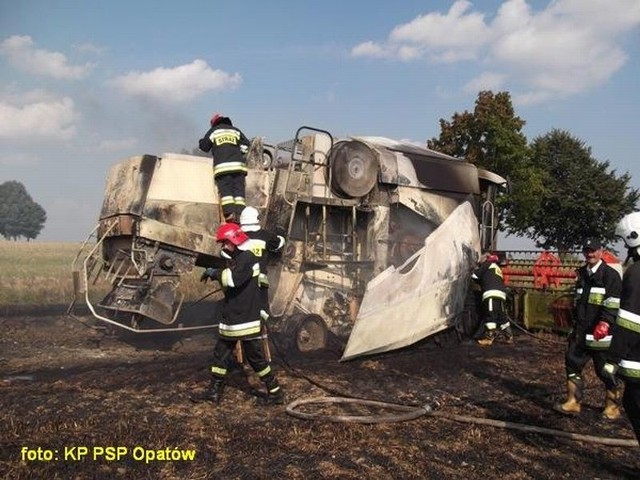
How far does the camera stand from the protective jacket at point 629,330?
3723 millimetres

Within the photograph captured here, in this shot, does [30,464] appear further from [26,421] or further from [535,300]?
[535,300]

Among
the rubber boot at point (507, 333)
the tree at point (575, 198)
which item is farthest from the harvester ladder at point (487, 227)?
the tree at point (575, 198)

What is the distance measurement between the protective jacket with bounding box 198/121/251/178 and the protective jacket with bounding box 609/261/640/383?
16.7 feet

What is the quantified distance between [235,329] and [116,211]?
3.02m

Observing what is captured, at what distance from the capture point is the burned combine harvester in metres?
7.67

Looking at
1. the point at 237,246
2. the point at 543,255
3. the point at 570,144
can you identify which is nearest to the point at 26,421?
the point at 237,246

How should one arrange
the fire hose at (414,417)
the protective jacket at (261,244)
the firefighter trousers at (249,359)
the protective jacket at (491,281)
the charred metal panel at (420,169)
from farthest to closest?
the protective jacket at (491,281), the charred metal panel at (420,169), the protective jacket at (261,244), the firefighter trousers at (249,359), the fire hose at (414,417)

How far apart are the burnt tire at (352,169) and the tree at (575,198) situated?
2001 centimetres

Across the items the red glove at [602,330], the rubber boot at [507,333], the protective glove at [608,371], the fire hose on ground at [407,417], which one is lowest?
the fire hose on ground at [407,417]

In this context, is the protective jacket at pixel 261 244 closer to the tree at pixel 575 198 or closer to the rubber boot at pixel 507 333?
the rubber boot at pixel 507 333

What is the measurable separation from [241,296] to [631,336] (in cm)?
345

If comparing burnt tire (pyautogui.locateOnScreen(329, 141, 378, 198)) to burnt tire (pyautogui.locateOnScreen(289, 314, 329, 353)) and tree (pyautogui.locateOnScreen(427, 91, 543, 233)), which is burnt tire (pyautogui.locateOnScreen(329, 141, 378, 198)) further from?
tree (pyautogui.locateOnScreen(427, 91, 543, 233))

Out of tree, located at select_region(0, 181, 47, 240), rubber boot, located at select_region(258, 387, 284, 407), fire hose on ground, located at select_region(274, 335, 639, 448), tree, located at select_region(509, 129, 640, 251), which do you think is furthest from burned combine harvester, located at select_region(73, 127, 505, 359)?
tree, located at select_region(0, 181, 47, 240)

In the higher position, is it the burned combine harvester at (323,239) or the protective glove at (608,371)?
the burned combine harvester at (323,239)
